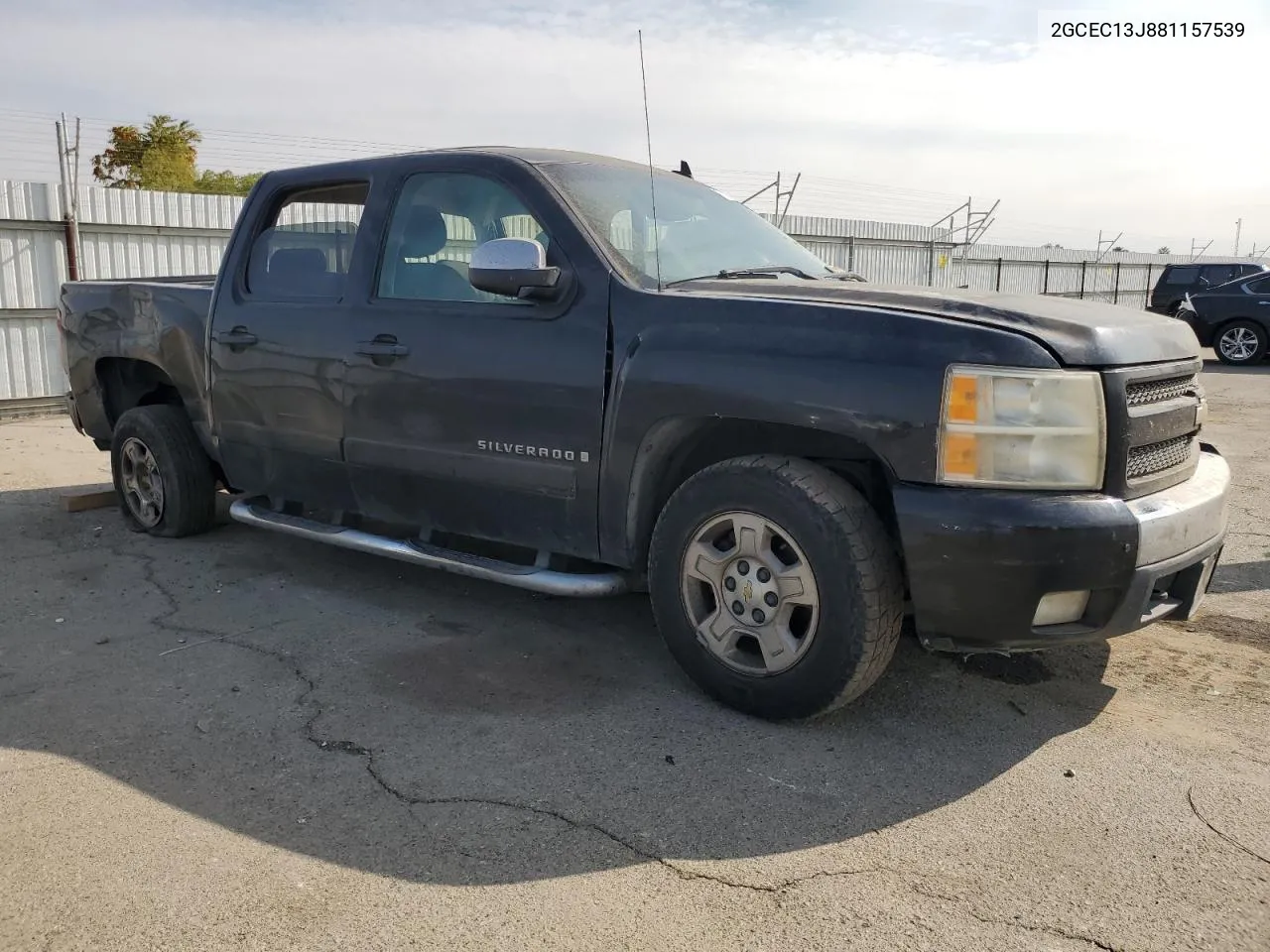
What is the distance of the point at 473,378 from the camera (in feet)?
13.3

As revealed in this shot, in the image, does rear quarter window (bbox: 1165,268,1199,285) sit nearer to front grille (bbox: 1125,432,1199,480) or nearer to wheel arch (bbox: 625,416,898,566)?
front grille (bbox: 1125,432,1199,480)

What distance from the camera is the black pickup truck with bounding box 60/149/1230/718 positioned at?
120 inches

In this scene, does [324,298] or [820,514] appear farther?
[324,298]

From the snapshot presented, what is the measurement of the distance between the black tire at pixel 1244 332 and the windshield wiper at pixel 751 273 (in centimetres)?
1546

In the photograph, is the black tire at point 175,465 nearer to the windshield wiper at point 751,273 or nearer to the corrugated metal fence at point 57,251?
the windshield wiper at point 751,273

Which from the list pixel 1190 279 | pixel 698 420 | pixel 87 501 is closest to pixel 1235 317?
pixel 1190 279

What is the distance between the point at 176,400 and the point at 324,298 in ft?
6.31

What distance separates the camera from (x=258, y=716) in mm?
3627

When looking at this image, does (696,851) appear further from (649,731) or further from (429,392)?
(429,392)

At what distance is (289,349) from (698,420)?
2.14 m

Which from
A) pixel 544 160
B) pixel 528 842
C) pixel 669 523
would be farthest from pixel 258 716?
pixel 544 160

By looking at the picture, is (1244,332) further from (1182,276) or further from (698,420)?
(698,420)

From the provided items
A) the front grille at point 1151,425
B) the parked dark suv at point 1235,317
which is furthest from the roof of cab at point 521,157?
the parked dark suv at point 1235,317

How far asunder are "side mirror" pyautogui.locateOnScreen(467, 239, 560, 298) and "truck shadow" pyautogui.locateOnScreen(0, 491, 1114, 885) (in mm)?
1418
